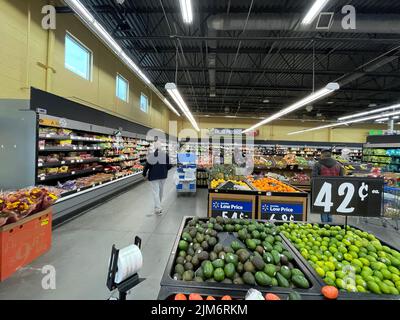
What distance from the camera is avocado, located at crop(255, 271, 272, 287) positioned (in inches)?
50.9

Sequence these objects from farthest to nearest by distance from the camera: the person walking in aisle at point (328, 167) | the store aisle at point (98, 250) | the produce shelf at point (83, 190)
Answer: the produce shelf at point (83, 190) < the person walking in aisle at point (328, 167) < the store aisle at point (98, 250)

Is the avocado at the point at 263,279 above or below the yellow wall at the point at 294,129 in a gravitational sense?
below

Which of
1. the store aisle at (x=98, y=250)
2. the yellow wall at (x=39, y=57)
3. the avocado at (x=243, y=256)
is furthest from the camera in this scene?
the yellow wall at (x=39, y=57)

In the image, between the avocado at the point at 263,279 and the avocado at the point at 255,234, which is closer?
the avocado at the point at 263,279

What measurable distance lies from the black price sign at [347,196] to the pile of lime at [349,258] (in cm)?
25

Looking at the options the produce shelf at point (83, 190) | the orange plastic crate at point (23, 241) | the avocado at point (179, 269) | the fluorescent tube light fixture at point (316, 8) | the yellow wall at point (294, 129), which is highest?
the yellow wall at point (294, 129)

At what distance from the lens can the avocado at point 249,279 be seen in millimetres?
1322

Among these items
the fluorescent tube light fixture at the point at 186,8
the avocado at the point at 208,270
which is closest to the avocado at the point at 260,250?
the avocado at the point at 208,270

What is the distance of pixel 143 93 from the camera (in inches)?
489

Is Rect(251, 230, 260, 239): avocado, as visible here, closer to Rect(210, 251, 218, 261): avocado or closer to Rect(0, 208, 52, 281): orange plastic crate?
Rect(210, 251, 218, 261): avocado

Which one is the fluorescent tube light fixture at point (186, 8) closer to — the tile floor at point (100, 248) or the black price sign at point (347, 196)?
the black price sign at point (347, 196)
